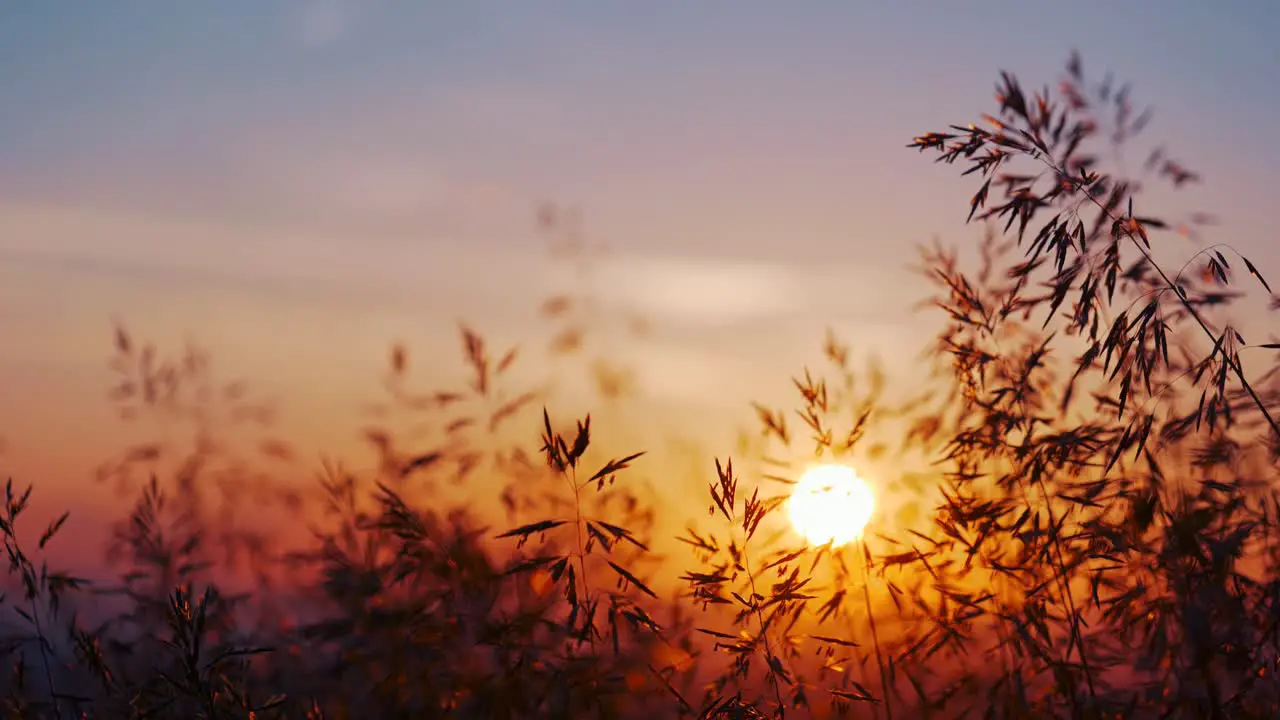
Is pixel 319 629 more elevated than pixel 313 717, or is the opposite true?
pixel 319 629

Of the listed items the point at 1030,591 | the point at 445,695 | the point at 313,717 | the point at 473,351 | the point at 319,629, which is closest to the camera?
the point at 313,717

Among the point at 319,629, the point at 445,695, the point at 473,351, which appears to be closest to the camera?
the point at 445,695

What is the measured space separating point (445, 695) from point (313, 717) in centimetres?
85

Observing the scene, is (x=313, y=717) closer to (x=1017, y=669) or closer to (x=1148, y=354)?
(x=1017, y=669)

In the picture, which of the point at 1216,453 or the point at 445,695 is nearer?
the point at 1216,453

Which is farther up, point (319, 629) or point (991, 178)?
point (991, 178)

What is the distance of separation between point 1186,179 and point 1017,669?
2.19 meters

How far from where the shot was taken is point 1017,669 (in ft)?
13.4

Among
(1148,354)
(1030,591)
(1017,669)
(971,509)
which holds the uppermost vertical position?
(1148,354)

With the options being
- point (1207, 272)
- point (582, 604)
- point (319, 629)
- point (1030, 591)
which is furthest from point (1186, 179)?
point (319, 629)

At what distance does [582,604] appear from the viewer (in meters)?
3.92

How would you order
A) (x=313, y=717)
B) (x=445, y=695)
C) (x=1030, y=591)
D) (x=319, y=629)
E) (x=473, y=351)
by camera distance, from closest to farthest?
1. (x=313, y=717)
2. (x=1030, y=591)
3. (x=445, y=695)
4. (x=319, y=629)
5. (x=473, y=351)

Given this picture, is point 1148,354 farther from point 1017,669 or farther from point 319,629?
point 319,629

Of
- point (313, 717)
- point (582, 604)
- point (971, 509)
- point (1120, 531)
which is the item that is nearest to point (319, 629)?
point (313, 717)
